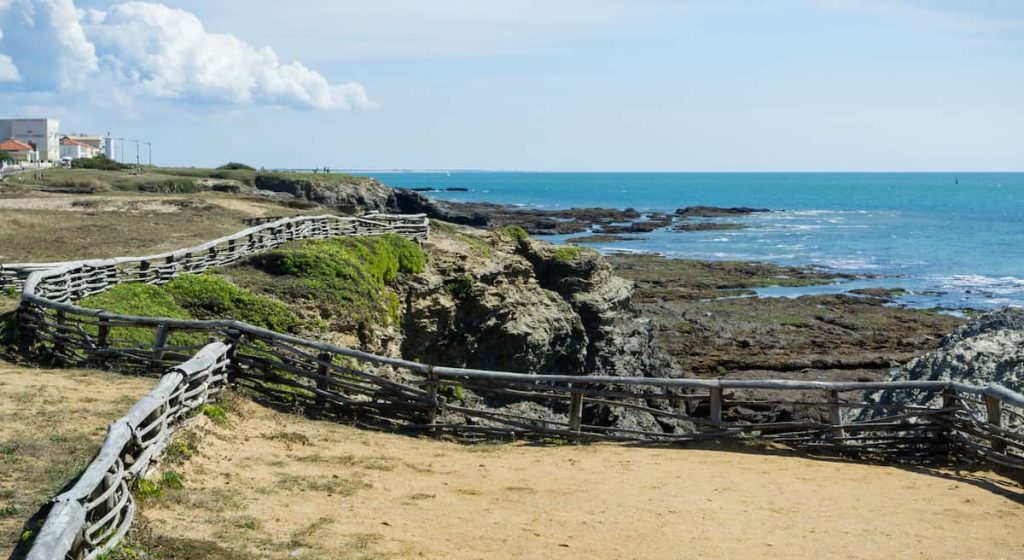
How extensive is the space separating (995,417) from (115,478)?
9855 millimetres

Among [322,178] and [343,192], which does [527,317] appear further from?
[322,178]

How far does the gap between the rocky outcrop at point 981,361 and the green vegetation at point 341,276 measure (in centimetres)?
1178

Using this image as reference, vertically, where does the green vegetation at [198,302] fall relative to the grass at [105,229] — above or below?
below

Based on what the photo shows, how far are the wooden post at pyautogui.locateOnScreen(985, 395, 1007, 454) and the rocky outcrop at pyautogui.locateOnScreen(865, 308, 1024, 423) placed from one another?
4.65 ft

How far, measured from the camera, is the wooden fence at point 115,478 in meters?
6.50

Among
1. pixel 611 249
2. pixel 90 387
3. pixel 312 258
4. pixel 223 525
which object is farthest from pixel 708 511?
→ pixel 611 249

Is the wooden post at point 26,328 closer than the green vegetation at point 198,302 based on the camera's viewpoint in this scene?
Yes

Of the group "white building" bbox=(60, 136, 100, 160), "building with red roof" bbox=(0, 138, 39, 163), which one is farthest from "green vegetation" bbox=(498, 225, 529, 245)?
"white building" bbox=(60, 136, 100, 160)

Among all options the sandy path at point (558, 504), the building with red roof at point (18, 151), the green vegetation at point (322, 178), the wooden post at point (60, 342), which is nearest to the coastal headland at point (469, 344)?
the sandy path at point (558, 504)

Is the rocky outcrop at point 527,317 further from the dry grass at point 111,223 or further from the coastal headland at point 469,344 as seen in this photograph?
the dry grass at point 111,223

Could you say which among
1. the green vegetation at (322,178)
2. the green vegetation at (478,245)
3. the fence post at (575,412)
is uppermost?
the green vegetation at (322,178)

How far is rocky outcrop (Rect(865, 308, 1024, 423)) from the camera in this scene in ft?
43.4

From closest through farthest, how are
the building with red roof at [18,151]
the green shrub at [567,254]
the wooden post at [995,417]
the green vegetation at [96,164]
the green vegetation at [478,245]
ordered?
the wooden post at [995,417] → the green vegetation at [478,245] → the green shrub at [567,254] → the green vegetation at [96,164] → the building with red roof at [18,151]

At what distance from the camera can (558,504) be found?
9.95m
